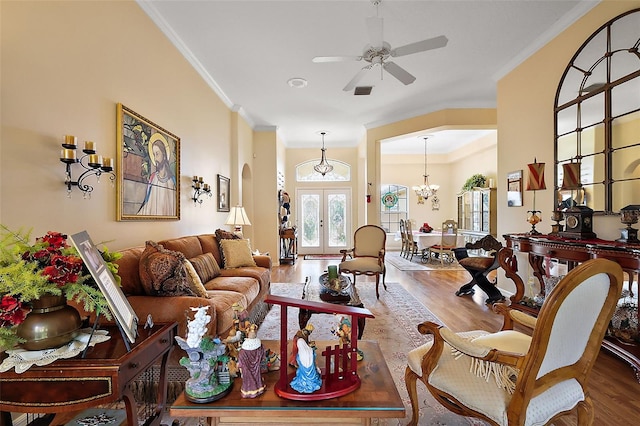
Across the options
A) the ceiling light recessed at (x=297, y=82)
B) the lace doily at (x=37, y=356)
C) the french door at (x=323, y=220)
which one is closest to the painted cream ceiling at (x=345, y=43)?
the ceiling light recessed at (x=297, y=82)

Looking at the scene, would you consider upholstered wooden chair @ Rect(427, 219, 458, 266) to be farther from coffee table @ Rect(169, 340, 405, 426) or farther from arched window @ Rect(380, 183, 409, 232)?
coffee table @ Rect(169, 340, 405, 426)

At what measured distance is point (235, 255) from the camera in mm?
4184

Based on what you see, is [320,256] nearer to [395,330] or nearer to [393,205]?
[393,205]

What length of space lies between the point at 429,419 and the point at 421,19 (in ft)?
12.1

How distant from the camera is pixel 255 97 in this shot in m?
5.64

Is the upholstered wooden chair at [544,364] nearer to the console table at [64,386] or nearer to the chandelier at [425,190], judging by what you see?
the console table at [64,386]

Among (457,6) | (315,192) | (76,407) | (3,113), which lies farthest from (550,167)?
(315,192)

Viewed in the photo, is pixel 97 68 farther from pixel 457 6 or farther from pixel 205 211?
pixel 457 6

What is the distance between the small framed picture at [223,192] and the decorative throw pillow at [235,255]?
4.63 ft

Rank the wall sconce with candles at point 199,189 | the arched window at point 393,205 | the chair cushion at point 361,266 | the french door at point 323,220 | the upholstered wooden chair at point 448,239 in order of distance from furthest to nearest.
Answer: the arched window at point 393,205, the french door at point 323,220, the upholstered wooden chair at point 448,239, the chair cushion at point 361,266, the wall sconce with candles at point 199,189

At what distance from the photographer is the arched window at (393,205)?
10.8 meters

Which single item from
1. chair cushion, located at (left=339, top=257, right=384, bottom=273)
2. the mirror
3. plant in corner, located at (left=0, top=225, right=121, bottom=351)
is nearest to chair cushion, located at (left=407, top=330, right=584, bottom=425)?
plant in corner, located at (left=0, top=225, right=121, bottom=351)

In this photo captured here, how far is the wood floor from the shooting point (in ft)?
6.37

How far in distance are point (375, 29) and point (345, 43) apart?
3.63 feet
